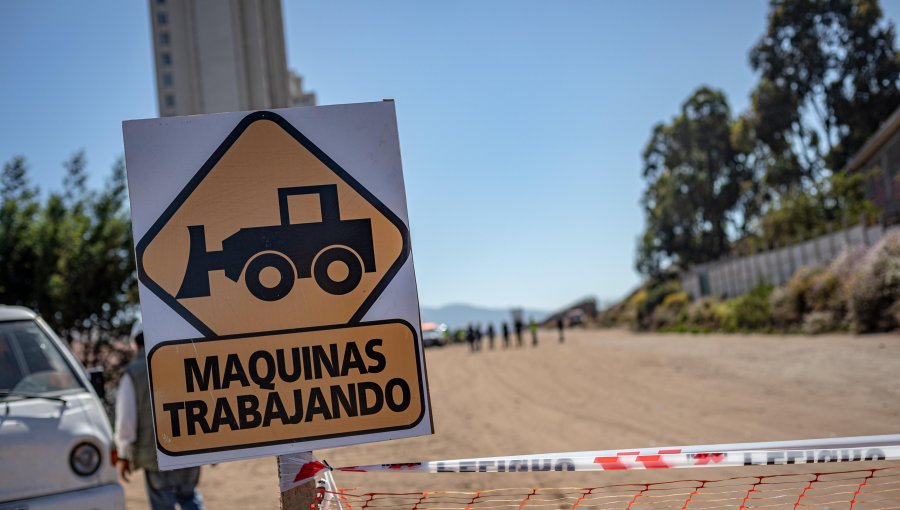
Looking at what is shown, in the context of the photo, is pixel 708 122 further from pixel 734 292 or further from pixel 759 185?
pixel 734 292

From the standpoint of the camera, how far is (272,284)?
9.41ft

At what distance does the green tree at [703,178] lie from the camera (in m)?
58.2

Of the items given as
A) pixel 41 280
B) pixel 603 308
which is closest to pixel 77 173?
pixel 41 280

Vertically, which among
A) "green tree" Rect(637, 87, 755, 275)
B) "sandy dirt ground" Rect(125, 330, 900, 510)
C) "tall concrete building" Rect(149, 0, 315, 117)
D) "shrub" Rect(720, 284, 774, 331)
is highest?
"tall concrete building" Rect(149, 0, 315, 117)

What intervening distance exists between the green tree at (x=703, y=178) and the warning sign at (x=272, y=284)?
56.1m

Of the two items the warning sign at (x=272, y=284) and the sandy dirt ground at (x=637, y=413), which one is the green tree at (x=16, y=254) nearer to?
the sandy dirt ground at (x=637, y=413)

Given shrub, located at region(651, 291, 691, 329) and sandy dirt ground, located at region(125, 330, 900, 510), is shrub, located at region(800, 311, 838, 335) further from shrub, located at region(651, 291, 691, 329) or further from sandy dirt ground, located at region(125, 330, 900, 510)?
shrub, located at region(651, 291, 691, 329)

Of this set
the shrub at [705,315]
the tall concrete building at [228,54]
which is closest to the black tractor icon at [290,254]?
the shrub at [705,315]

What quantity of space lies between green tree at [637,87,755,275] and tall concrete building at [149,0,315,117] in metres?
29.2

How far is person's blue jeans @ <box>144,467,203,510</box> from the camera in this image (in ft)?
19.5

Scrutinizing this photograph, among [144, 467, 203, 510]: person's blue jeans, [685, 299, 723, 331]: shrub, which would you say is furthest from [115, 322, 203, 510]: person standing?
[685, 299, 723, 331]: shrub

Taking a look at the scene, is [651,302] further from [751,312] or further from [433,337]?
[751,312]

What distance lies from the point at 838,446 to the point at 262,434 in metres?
2.14

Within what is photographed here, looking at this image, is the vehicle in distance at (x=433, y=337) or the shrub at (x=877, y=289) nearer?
the shrub at (x=877, y=289)
